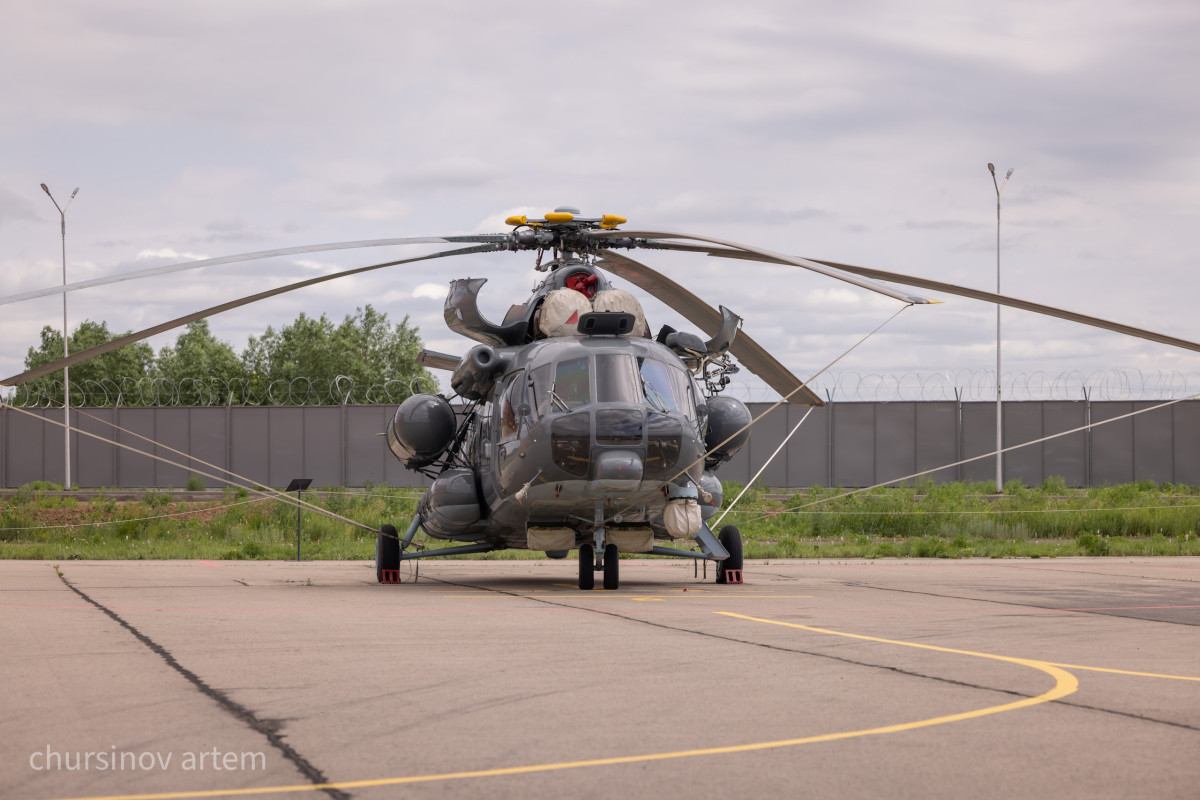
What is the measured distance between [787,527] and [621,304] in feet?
56.0

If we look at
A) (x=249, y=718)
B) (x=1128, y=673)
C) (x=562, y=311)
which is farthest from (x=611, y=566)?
(x=249, y=718)

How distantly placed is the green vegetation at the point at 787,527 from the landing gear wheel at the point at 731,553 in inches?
302

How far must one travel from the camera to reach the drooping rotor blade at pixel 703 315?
52.9 ft

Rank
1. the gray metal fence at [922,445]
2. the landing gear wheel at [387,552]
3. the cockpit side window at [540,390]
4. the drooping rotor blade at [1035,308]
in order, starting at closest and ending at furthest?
the drooping rotor blade at [1035,308]
the cockpit side window at [540,390]
the landing gear wheel at [387,552]
the gray metal fence at [922,445]

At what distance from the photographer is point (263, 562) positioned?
22.6 metres

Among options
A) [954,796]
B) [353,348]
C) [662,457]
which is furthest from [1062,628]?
[353,348]

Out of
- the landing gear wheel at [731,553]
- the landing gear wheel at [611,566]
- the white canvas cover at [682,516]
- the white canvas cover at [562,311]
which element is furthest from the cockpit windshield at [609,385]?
the landing gear wheel at [731,553]

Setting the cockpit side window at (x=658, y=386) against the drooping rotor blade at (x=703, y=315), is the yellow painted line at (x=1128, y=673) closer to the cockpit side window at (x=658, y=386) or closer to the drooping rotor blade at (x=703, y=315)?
the cockpit side window at (x=658, y=386)

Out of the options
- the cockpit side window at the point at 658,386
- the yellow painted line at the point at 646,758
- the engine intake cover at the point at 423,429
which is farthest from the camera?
the engine intake cover at the point at 423,429

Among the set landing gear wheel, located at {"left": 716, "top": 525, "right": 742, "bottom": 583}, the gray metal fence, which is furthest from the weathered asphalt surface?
the gray metal fence

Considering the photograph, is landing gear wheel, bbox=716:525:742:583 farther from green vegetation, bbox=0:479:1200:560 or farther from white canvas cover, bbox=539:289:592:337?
green vegetation, bbox=0:479:1200:560

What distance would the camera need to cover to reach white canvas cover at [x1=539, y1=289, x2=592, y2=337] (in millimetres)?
15531

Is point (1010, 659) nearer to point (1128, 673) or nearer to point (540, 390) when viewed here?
point (1128, 673)

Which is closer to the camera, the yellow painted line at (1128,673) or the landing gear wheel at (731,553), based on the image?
the yellow painted line at (1128,673)
